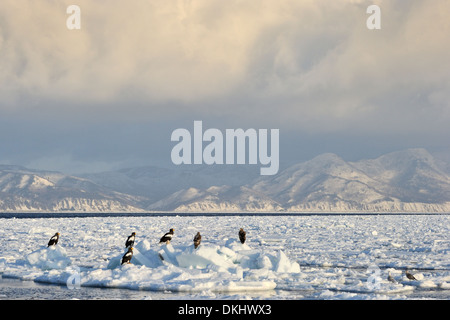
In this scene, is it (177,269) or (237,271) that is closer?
(237,271)

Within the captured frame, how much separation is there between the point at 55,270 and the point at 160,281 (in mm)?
5416

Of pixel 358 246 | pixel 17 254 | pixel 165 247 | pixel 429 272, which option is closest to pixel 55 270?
pixel 165 247

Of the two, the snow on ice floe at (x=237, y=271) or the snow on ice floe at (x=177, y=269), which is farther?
the snow on ice floe at (x=177, y=269)

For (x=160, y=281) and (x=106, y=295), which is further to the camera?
(x=160, y=281)

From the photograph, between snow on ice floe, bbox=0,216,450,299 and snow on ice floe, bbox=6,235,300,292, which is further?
snow on ice floe, bbox=6,235,300,292

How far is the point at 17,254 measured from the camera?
30672mm
